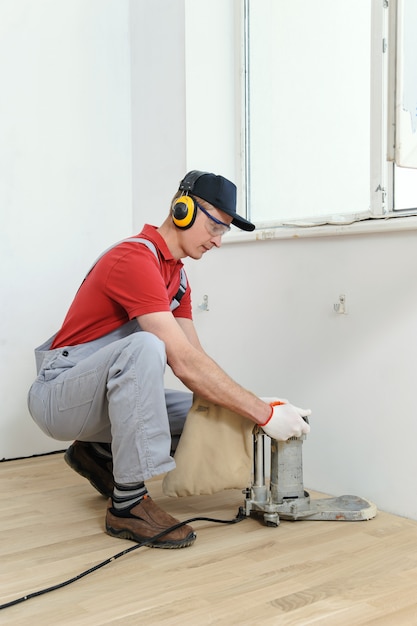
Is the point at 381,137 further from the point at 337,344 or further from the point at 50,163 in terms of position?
the point at 50,163

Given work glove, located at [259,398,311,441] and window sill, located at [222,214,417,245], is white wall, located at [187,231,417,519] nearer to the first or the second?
window sill, located at [222,214,417,245]

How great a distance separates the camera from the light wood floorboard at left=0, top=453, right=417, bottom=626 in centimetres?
147

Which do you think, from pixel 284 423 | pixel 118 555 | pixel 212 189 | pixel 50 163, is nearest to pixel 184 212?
pixel 212 189

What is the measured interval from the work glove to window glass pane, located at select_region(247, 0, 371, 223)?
30.2 inches

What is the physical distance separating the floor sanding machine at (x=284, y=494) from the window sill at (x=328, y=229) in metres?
0.62

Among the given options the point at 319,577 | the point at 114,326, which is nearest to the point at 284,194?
the point at 114,326

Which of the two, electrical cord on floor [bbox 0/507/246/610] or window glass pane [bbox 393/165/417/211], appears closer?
electrical cord on floor [bbox 0/507/246/610]

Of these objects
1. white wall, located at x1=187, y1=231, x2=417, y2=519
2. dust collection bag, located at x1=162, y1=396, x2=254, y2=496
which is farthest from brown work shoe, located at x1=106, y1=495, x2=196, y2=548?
white wall, located at x1=187, y1=231, x2=417, y2=519

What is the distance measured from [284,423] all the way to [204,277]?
0.94m

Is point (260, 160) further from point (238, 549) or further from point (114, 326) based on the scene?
point (238, 549)

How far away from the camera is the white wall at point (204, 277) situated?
2117mm

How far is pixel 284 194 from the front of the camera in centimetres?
265

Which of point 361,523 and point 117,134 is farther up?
point 117,134

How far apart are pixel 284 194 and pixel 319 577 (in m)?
1.42
